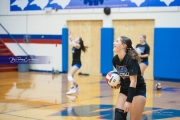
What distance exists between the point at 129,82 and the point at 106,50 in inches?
548

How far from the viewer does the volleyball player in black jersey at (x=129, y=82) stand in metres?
6.99

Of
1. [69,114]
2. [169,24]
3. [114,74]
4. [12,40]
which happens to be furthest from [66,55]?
[114,74]

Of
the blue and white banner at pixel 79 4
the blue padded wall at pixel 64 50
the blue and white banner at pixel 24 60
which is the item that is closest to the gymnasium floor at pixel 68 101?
the blue and white banner at pixel 79 4

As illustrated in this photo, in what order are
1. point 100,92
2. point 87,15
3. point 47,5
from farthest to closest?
point 47,5, point 87,15, point 100,92

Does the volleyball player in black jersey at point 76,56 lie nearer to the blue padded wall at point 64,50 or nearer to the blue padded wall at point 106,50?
the blue padded wall at point 106,50

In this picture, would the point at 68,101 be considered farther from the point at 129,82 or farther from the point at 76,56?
the point at 129,82

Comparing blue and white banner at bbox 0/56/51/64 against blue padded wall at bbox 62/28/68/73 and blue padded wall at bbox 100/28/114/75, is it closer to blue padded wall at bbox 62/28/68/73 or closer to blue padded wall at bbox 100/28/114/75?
blue padded wall at bbox 62/28/68/73

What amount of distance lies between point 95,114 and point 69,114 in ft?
2.34

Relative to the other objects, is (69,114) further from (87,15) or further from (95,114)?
(87,15)

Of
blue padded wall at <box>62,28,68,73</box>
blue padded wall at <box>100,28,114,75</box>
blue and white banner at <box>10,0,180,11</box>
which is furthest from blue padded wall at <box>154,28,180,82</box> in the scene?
blue padded wall at <box>62,28,68,73</box>

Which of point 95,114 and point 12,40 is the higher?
point 12,40

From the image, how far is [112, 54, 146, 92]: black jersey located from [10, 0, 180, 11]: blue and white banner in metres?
12.2

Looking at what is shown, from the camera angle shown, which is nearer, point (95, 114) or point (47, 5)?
point (95, 114)

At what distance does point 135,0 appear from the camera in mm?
20156
